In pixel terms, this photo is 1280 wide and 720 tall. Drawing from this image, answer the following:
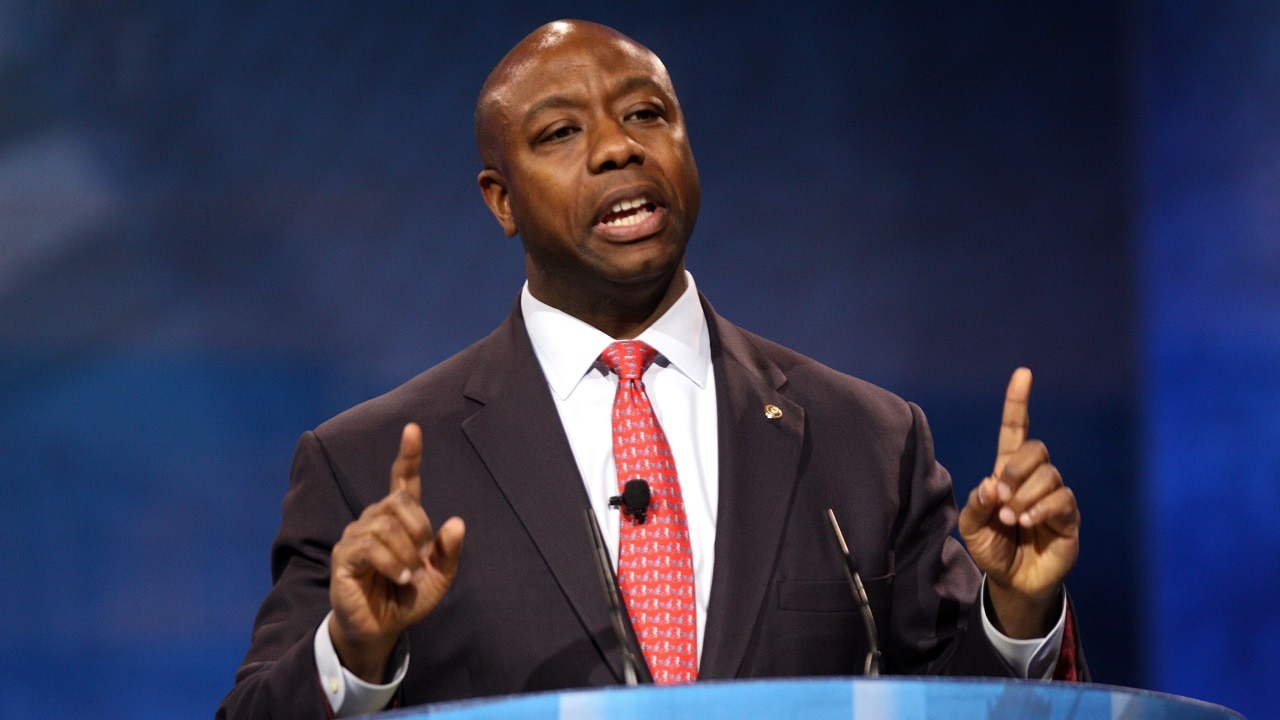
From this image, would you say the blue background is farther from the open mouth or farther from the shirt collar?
the open mouth

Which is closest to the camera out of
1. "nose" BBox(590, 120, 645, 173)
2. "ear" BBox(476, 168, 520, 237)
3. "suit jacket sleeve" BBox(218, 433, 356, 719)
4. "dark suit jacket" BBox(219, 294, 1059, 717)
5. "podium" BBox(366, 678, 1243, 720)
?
"podium" BBox(366, 678, 1243, 720)

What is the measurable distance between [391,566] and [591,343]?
64 centimetres

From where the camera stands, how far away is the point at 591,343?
2016 mm

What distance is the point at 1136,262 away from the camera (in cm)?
339

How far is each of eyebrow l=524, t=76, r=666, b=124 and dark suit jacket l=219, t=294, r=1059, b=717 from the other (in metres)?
0.29

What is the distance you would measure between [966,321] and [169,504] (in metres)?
1.73

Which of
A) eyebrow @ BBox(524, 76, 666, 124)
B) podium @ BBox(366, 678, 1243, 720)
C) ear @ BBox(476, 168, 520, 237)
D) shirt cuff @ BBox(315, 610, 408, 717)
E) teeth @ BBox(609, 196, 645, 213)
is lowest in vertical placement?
podium @ BBox(366, 678, 1243, 720)

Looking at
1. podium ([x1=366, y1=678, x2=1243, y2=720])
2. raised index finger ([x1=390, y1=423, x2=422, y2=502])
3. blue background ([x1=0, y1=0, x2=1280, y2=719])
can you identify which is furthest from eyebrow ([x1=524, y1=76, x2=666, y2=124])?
podium ([x1=366, y1=678, x2=1243, y2=720])

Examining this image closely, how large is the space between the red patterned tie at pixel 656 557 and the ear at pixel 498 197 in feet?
1.24

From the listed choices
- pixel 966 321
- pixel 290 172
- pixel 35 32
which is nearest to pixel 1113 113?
pixel 966 321

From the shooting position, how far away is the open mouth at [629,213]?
197cm

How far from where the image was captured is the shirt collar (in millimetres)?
2006

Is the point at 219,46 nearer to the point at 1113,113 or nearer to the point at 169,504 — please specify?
the point at 169,504

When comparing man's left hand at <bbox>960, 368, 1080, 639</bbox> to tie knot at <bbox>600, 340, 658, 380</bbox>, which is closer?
man's left hand at <bbox>960, 368, 1080, 639</bbox>
